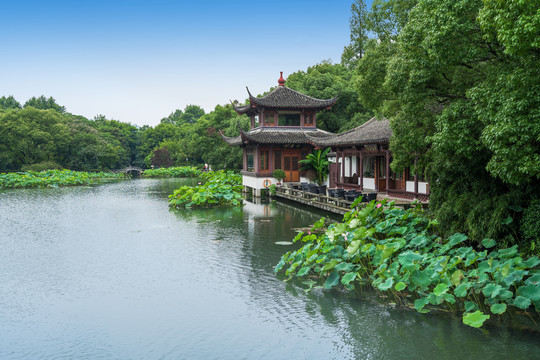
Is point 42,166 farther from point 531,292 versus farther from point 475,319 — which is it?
point 531,292

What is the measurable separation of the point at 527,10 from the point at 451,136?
2252 mm

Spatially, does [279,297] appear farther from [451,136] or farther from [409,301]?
[451,136]

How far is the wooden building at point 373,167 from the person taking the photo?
15.5 m

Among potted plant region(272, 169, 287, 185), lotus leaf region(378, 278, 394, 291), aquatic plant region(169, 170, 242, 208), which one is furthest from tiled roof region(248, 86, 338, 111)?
lotus leaf region(378, 278, 394, 291)

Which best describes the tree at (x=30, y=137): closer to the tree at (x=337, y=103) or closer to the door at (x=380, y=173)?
the tree at (x=337, y=103)

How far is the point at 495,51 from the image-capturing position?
24.9 ft

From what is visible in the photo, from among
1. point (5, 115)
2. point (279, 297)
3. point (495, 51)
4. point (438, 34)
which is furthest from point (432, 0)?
point (5, 115)

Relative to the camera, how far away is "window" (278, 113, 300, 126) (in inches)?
1002

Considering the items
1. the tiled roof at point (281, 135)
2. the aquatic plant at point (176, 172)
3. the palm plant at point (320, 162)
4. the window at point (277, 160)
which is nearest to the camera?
the palm plant at point (320, 162)

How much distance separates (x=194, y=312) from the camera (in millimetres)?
7035

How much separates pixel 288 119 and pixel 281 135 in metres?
1.57

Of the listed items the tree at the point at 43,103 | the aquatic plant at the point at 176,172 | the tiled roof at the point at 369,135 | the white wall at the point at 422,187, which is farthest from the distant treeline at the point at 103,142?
the tree at the point at 43,103

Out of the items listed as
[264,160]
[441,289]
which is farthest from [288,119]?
[441,289]

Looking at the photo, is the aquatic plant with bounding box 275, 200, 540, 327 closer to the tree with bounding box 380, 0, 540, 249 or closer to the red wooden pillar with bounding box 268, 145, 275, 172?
the tree with bounding box 380, 0, 540, 249
